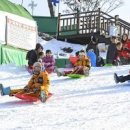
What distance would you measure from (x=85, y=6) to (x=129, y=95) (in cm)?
3787

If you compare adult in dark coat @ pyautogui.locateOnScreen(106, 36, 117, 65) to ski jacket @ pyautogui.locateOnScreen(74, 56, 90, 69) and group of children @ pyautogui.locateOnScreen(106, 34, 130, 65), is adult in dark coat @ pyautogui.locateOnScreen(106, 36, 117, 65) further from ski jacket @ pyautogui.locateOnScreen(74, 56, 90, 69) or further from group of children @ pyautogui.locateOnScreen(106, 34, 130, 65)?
ski jacket @ pyautogui.locateOnScreen(74, 56, 90, 69)

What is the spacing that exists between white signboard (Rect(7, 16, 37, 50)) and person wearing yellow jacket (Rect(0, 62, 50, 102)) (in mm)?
10137

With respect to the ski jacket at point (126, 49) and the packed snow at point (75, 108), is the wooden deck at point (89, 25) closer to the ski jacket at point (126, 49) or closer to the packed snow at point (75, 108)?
the ski jacket at point (126, 49)

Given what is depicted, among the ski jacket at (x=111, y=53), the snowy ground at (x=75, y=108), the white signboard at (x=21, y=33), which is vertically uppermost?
the white signboard at (x=21, y=33)

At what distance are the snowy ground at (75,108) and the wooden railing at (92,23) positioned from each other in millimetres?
16177

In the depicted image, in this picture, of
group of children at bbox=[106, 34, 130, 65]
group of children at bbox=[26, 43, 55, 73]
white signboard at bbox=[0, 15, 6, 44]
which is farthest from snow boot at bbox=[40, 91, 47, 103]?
white signboard at bbox=[0, 15, 6, 44]

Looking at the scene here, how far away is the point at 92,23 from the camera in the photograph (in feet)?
98.2

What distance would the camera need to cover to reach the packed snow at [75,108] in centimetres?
791

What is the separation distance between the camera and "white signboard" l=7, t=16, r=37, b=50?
2095cm

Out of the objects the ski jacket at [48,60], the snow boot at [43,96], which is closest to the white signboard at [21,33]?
the ski jacket at [48,60]

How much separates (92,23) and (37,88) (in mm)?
19981

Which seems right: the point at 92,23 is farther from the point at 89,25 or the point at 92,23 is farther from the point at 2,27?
the point at 2,27

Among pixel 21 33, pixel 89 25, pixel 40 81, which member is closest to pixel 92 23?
pixel 89 25

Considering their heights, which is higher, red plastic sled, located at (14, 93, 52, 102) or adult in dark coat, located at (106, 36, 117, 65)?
adult in dark coat, located at (106, 36, 117, 65)
